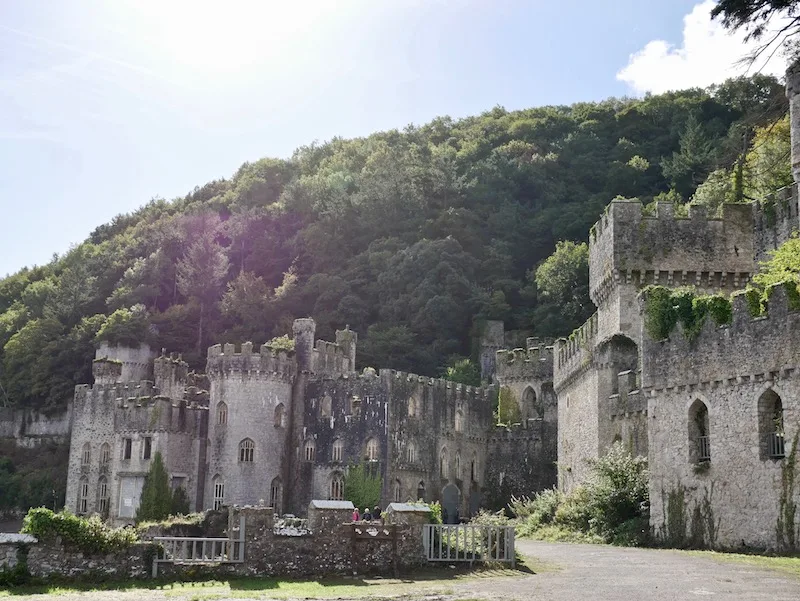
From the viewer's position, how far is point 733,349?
2467 centimetres

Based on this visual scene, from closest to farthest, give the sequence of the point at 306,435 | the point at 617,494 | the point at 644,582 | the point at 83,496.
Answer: the point at 644,582
the point at 617,494
the point at 306,435
the point at 83,496

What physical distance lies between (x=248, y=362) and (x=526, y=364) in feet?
48.7

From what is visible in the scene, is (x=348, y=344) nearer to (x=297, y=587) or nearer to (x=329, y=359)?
(x=329, y=359)

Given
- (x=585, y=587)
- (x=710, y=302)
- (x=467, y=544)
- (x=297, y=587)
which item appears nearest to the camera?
(x=585, y=587)

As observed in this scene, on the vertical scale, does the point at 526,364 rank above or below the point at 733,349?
above

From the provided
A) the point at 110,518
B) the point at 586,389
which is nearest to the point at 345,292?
the point at 110,518

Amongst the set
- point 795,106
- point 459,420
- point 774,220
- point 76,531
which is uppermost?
point 795,106

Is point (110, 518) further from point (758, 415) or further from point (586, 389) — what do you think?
point (758, 415)

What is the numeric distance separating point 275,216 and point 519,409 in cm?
4036

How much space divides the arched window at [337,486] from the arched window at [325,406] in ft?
9.91

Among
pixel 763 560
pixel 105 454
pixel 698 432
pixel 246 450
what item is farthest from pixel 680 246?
pixel 105 454

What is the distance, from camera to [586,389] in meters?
38.0

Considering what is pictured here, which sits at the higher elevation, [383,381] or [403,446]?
[383,381]

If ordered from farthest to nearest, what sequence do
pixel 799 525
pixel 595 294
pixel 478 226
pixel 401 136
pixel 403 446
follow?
pixel 401 136 → pixel 478 226 → pixel 403 446 → pixel 595 294 → pixel 799 525
